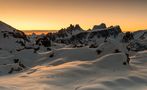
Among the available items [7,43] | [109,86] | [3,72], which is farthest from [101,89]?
[7,43]

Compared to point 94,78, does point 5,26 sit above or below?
above

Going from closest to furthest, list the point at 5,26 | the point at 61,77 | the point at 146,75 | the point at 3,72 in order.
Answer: the point at 61,77 → the point at 146,75 → the point at 3,72 → the point at 5,26

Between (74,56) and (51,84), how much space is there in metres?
33.5

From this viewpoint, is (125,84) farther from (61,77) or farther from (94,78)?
(61,77)

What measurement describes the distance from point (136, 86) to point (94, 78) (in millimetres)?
6067

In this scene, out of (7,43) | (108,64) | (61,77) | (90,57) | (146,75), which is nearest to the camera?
(61,77)

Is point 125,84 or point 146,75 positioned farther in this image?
point 146,75

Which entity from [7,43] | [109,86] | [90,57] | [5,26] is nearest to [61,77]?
[109,86]

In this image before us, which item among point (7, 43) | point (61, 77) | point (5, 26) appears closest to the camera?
point (61, 77)

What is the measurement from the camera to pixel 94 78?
4075 cm

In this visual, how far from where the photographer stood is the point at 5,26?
169 meters

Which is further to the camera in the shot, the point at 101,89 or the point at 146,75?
the point at 146,75

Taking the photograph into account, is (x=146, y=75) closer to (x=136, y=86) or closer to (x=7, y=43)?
(x=136, y=86)

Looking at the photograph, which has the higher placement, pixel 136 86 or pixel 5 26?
pixel 5 26
